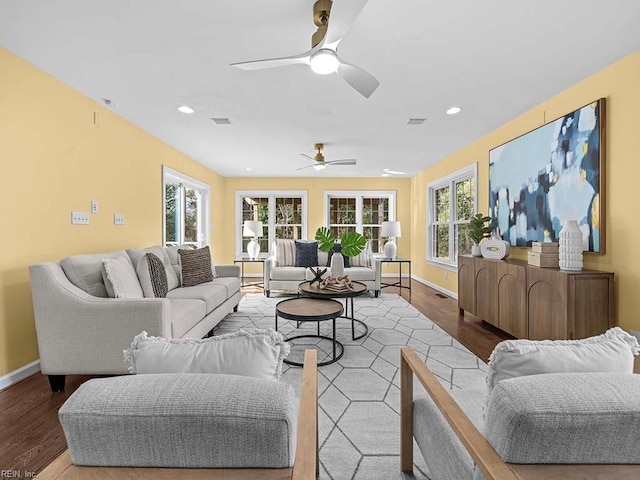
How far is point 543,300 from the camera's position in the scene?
106 inches

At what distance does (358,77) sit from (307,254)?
3875mm

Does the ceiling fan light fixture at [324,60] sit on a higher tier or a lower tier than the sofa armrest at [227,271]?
higher

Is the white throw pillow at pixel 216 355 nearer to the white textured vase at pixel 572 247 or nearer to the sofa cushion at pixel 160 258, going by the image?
the sofa cushion at pixel 160 258

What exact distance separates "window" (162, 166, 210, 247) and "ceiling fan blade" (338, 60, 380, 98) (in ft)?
11.3

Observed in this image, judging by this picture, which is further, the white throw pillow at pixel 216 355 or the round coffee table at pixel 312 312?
the round coffee table at pixel 312 312

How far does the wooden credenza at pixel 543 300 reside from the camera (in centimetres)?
244

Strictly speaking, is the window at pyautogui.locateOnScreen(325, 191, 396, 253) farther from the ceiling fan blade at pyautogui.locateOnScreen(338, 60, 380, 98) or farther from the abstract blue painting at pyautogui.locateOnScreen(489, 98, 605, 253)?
the ceiling fan blade at pyautogui.locateOnScreen(338, 60, 380, 98)

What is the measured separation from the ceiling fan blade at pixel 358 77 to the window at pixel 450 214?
3.02 meters

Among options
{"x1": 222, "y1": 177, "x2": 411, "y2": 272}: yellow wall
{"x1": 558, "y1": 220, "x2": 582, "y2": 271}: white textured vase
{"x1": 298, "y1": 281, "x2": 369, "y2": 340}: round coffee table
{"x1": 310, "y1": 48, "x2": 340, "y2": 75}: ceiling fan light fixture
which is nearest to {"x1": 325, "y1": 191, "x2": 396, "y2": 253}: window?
{"x1": 222, "y1": 177, "x2": 411, "y2": 272}: yellow wall

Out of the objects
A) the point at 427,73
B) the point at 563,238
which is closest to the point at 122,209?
the point at 427,73

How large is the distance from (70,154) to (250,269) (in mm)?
4922

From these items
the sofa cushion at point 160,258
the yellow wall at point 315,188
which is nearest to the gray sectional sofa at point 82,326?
the sofa cushion at point 160,258

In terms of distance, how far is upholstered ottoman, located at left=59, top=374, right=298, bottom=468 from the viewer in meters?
0.61

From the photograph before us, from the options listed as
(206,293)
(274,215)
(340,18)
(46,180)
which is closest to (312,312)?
(206,293)
